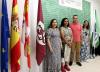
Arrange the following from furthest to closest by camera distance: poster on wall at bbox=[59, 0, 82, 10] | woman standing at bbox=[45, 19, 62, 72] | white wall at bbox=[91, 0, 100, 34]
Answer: white wall at bbox=[91, 0, 100, 34] < poster on wall at bbox=[59, 0, 82, 10] < woman standing at bbox=[45, 19, 62, 72]

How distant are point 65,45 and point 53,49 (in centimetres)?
79

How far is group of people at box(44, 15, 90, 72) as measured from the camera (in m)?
5.13

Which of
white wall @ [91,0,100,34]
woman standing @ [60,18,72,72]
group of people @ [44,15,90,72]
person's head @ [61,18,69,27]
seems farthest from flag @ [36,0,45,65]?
white wall @ [91,0,100,34]

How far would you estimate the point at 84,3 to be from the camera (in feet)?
24.5

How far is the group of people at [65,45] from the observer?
5.13m

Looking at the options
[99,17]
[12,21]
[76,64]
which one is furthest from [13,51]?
[99,17]

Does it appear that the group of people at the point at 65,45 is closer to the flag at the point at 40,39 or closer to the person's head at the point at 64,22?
the person's head at the point at 64,22

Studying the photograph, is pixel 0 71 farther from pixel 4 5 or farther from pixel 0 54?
pixel 4 5

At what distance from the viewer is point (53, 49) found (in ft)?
17.1

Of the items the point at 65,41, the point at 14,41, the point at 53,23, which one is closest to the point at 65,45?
the point at 65,41

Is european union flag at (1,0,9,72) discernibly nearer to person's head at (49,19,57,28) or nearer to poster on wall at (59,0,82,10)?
person's head at (49,19,57,28)

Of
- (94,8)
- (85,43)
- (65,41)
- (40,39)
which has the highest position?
(94,8)

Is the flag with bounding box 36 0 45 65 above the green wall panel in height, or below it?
below

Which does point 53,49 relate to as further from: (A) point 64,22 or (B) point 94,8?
(B) point 94,8
